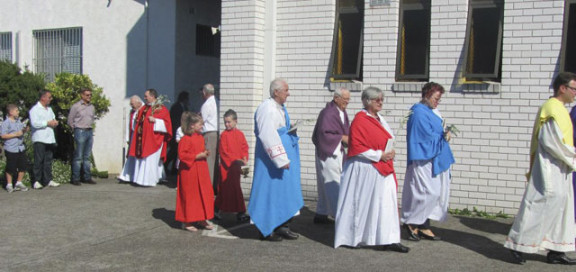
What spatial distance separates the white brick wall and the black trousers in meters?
3.44

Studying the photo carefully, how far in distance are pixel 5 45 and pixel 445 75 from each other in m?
11.9

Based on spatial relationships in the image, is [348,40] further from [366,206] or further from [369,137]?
[366,206]

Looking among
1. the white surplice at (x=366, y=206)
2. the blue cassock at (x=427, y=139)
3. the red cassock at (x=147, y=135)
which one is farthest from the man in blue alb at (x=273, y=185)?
the red cassock at (x=147, y=135)

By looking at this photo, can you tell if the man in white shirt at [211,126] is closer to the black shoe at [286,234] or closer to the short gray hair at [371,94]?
the black shoe at [286,234]

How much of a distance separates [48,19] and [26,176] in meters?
5.04

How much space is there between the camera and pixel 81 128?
42.4 ft

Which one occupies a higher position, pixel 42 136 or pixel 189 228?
pixel 42 136

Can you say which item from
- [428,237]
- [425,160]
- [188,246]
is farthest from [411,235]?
[188,246]

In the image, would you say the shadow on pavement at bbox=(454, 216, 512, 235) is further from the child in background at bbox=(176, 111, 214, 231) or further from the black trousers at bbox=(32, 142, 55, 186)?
the black trousers at bbox=(32, 142, 55, 186)

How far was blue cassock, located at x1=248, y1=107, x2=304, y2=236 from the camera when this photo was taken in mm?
8219

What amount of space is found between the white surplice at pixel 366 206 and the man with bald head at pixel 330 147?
42.5 inches

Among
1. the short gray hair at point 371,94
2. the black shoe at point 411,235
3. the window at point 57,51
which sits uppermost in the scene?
the window at point 57,51

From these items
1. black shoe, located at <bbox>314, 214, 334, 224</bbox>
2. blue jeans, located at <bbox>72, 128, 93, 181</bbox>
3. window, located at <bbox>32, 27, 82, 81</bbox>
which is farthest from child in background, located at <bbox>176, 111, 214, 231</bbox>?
window, located at <bbox>32, 27, 82, 81</bbox>

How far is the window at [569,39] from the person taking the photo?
9523 millimetres
